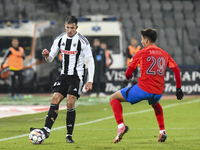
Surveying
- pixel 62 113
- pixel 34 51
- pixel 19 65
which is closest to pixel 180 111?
pixel 62 113

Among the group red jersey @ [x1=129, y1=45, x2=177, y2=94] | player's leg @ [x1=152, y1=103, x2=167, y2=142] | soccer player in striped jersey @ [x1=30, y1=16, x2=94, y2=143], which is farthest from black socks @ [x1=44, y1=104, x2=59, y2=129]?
player's leg @ [x1=152, y1=103, x2=167, y2=142]

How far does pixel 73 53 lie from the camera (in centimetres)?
694

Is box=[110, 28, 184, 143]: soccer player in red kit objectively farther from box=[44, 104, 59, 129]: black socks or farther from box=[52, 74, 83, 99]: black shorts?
box=[44, 104, 59, 129]: black socks

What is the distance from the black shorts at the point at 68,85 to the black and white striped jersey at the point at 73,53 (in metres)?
0.08

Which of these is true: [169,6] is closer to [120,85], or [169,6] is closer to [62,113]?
[120,85]

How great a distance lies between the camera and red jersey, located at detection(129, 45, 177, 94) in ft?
21.2

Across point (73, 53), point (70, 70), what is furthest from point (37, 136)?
point (73, 53)

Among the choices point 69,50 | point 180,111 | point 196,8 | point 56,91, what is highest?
point 196,8

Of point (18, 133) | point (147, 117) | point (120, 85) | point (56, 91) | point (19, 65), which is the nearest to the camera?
point (56, 91)

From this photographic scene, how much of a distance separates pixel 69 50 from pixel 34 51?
12.8 m

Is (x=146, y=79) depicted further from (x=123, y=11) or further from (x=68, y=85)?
(x=123, y=11)

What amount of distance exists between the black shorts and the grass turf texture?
2.43 ft

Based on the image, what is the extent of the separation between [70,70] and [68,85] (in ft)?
0.73

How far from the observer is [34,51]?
→ 19562 mm
